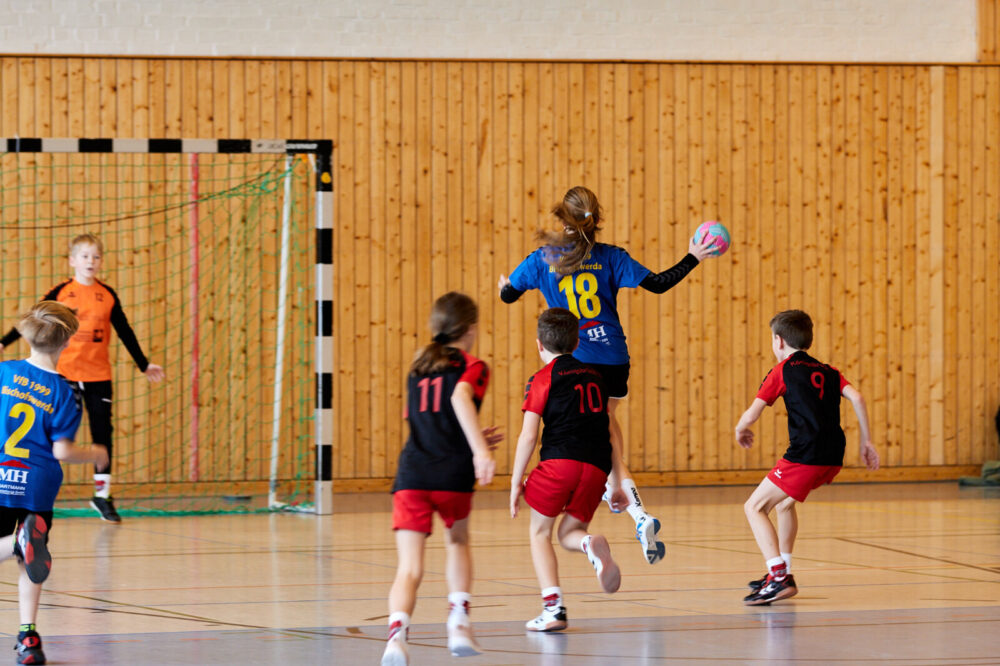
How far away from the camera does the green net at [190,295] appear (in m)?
11.7

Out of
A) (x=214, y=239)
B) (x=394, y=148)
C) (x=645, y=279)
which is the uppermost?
(x=394, y=148)

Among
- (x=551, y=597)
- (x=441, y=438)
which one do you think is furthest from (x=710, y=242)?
(x=441, y=438)

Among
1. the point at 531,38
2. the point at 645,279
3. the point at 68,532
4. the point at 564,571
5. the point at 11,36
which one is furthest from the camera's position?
the point at 531,38

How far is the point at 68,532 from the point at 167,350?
297 cm

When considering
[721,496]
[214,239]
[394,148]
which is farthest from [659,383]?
[214,239]

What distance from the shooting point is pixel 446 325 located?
5062 millimetres

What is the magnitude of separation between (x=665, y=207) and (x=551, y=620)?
7.48 meters

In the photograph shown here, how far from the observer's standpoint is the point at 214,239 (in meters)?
11.9

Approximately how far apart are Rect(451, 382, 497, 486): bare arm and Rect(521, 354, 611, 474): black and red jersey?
2.84 ft

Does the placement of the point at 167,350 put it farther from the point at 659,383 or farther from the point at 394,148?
the point at 659,383

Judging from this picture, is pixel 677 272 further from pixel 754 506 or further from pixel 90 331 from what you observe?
pixel 90 331

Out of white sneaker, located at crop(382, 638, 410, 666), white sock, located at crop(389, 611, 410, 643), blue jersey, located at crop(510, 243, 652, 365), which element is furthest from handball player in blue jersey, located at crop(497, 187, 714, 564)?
white sneaker, located at crop(382, 638, 410, 666)

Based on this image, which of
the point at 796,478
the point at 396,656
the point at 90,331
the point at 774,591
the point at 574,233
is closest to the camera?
the point at 396,656

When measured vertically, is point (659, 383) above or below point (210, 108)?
below
